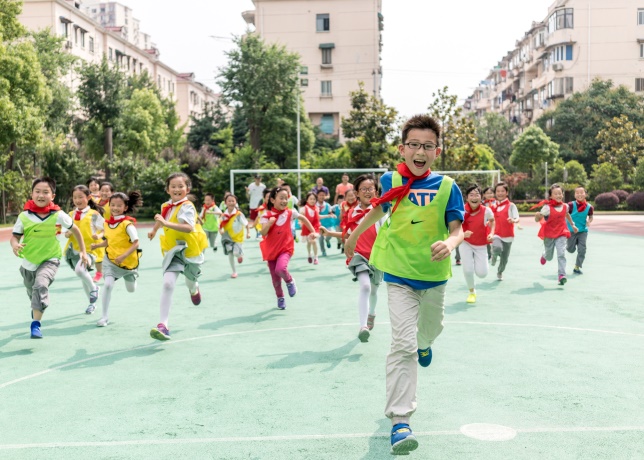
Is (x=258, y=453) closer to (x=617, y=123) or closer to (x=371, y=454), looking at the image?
(x=371, y=454)

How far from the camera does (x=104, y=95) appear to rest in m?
37.2

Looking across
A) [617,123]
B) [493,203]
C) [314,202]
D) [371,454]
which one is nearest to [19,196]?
[314,202]

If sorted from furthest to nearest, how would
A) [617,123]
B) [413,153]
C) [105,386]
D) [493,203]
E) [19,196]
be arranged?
1. [617,123]
2. [19,196]
3. [493,203]
4. [105,386]
5. [413,153]

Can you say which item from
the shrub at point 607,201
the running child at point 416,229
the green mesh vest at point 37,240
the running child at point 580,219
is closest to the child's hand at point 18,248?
the green mesh vest at point 37,240

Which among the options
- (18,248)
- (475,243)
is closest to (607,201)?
(475,243)

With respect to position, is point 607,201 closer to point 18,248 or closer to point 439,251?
point 18,248

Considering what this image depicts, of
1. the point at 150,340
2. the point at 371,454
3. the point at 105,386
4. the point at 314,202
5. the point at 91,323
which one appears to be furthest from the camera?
the point at 314,202

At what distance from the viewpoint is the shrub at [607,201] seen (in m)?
41.6

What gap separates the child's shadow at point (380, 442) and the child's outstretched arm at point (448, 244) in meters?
1.05

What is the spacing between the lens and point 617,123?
52.5m

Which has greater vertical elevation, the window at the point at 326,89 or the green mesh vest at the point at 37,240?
the window at the point at 326,89

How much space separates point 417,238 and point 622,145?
5141 cm

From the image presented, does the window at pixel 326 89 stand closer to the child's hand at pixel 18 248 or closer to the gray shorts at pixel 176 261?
the gray shorts at pixel 176 261

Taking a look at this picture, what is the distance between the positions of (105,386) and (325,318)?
318 cm
